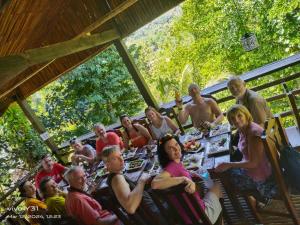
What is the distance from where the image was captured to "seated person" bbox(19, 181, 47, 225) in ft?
11.1

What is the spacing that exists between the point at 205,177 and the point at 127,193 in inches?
31.6

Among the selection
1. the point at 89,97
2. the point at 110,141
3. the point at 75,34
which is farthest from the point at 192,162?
the point at 89,97

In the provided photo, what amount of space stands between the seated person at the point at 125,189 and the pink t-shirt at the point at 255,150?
34.7 inches

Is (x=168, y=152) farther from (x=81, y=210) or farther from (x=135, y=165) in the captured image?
(x=135, y=165)

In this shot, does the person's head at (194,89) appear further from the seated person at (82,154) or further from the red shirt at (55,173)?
the red shirt at (55,173)

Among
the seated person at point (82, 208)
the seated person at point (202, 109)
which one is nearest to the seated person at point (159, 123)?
the seated person at point (202, 109)

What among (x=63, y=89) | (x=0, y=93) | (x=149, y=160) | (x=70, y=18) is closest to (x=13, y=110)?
(x=0, y=93)

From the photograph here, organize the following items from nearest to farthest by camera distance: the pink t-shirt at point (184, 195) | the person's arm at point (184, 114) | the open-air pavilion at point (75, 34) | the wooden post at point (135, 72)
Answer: the pink t-shirt at point (184, 195) < the open-air pavilion at point (75, 34) < the person's arm at point (184, 114) < the wooden post at point (135, 72)

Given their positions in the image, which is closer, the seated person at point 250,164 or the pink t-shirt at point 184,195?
the pink t-shirt at point 184,195

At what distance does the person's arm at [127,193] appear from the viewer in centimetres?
238

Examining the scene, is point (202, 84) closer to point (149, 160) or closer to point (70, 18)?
point (70, 18)

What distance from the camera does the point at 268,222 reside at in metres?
2.98

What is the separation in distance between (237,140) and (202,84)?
839 cm

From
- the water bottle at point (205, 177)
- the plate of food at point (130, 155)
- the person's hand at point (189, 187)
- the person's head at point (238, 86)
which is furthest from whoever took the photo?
the plate of food at point (130, 155)
